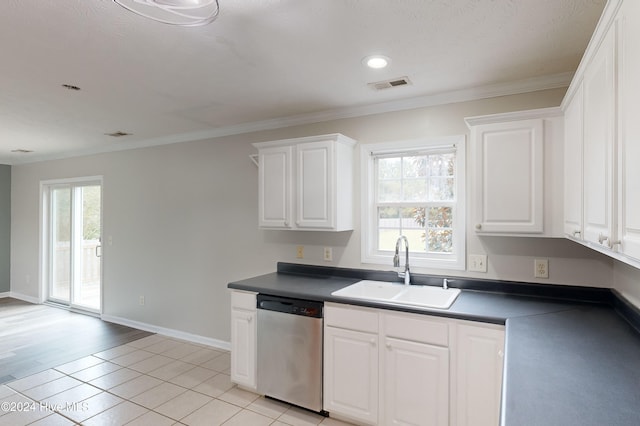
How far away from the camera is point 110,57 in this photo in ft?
7.09

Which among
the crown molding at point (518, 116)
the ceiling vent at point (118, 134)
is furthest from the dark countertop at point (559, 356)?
the ceiling vent at point (118, 134)

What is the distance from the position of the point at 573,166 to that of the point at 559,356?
3.33 ft

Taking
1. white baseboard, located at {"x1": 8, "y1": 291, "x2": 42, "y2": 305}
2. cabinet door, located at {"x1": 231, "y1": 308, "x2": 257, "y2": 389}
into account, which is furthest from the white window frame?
white baseboard, located at {"x1": 8, "y1": 291, "x2": 42, "y2": 305}

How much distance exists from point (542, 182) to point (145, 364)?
373cm

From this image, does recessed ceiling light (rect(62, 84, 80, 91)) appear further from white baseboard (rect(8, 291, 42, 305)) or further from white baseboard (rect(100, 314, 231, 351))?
white baseboard (rect(8, 291, 42, 305))

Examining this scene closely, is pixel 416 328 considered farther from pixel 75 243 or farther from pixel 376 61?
pixel 75 243

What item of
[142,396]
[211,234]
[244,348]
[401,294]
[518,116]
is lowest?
[142,396]

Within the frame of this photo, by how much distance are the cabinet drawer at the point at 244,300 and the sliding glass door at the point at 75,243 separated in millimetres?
3192

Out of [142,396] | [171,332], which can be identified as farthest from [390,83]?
[171,332]

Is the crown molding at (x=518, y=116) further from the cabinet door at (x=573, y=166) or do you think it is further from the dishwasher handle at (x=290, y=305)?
the dishwasher handle at (x=290, y=305)

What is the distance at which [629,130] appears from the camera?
1104mm

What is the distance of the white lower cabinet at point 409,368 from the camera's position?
2055 mm

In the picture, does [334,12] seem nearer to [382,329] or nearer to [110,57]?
[110,57]

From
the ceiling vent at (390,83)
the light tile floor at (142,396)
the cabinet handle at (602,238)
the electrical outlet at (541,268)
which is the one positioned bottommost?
the light tile floor at (142,396)
